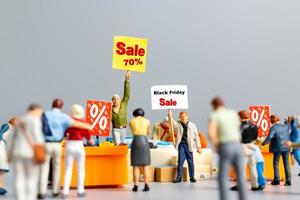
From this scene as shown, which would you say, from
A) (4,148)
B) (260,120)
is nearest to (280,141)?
(260,120)

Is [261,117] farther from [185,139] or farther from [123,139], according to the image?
[123,139]

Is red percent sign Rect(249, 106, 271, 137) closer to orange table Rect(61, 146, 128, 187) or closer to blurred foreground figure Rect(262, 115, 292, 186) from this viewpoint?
blurred foreground figure Rect(262, 115, 292, 186)

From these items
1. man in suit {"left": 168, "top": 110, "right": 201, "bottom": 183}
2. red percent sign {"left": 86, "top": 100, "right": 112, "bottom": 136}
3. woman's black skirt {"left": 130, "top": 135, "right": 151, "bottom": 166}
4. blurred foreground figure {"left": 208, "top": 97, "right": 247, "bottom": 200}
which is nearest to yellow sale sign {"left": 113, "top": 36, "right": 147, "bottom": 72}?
red percent sign {"left": 86, "top": 100, "right": 112, "bottom": 136}

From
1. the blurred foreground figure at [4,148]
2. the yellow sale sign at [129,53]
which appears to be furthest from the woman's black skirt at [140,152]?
the yellow sale sign at [129,53]

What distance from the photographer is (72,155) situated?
9.87 m

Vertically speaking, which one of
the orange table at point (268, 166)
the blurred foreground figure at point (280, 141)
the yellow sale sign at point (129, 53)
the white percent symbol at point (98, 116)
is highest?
the yellow sale sign at point (129, 53)

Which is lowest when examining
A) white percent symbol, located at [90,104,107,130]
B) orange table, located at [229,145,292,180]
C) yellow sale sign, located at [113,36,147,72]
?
orange table, located at [229,145,292,180]

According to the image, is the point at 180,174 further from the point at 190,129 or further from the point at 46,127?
the point at 46,127

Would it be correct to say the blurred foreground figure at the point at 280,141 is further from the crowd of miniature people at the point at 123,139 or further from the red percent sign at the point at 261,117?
the red percent sign at the point at 261,117

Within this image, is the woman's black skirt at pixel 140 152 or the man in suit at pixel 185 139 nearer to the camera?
the woman's black skirt at pixel 140 152

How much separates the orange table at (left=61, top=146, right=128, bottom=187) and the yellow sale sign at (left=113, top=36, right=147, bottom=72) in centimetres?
233

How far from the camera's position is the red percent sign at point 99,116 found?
11.9 meters

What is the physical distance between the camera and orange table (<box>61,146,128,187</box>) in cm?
1158

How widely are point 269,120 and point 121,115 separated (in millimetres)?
3457
